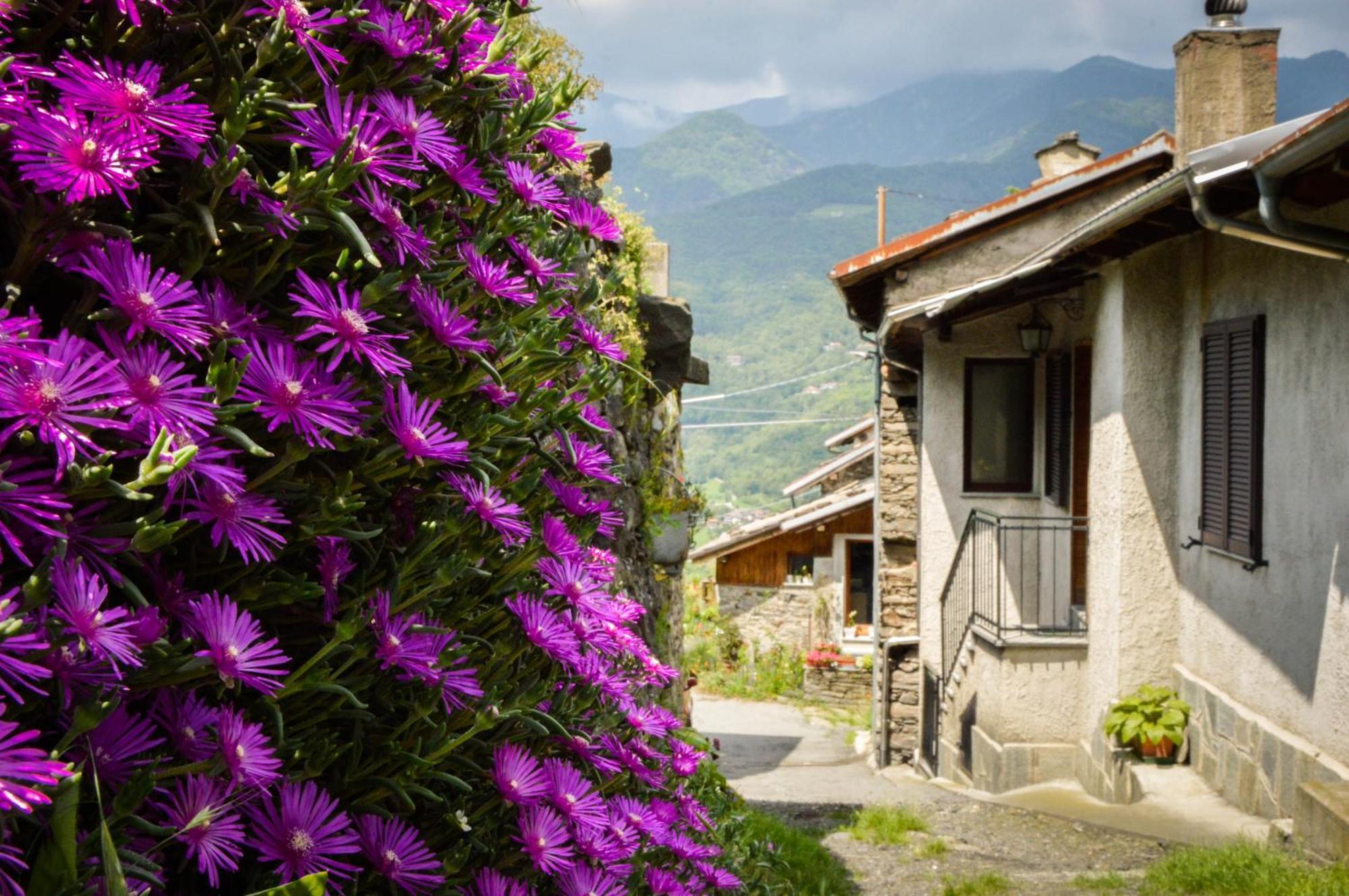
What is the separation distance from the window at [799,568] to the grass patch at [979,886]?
2404 centimetres

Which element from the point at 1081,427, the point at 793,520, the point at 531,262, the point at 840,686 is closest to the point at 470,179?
the point at 531,262

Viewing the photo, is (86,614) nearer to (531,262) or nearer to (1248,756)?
(531,262)

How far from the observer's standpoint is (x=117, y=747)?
930 millimetres

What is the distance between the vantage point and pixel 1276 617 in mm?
7500

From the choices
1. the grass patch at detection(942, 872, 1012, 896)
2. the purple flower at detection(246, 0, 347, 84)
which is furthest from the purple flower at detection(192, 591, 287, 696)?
the grass patch at detection(942, 872, 1012, 896)

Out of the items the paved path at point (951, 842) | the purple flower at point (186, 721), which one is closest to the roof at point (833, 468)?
the paved path at point (951, 842)

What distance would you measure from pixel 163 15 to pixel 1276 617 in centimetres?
769

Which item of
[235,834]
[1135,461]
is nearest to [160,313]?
[235,834]

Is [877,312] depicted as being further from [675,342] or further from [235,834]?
[235,834]

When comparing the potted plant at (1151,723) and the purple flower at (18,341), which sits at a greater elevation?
the purple flower at (18,341)

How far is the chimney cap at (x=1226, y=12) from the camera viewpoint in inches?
398

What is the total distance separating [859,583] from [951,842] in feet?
72.1

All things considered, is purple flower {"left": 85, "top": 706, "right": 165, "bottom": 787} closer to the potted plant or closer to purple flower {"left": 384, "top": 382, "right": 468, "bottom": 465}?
purple flower {"left": 384, "top": 382, "right": 468, "bottom": 465}

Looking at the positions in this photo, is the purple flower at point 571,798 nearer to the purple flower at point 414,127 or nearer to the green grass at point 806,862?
the purple flower at point 414,127
